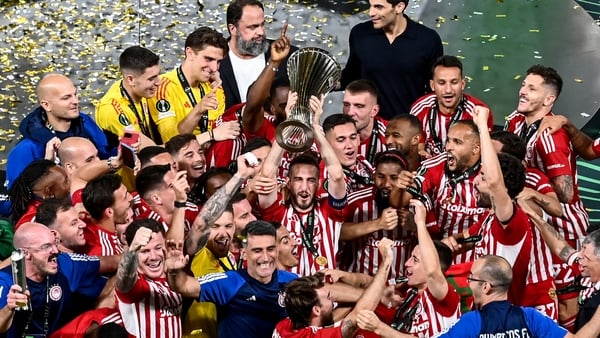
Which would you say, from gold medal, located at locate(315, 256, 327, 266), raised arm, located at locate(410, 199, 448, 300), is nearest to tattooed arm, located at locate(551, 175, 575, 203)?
gold medal, located at locate(315, 256, 327, 266)

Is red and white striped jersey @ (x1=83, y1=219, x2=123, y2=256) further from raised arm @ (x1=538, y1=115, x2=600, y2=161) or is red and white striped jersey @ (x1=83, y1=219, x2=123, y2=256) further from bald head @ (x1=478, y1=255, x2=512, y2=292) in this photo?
raised arm @ (x1=538, y1=115, x2=600, y2=161)

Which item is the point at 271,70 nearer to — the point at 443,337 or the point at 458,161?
the point at 458,161

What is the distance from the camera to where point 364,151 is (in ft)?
32.3

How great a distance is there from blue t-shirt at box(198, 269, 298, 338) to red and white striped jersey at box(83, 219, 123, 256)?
75 cm

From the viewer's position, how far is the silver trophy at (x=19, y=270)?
7.54 m

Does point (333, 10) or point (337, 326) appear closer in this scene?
point (337, 326)

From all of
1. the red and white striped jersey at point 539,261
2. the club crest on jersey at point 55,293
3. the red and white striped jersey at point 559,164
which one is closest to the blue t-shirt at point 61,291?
the club crest on jersey at point 55,293

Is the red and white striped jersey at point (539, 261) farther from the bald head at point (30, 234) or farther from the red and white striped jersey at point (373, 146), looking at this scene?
the bald head at point (30, 234)

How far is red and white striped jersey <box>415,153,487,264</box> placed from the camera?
9312 mm

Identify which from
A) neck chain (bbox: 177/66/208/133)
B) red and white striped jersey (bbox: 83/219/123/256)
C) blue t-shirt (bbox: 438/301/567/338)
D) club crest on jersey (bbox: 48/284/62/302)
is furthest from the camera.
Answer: neck chain (bbox: 177/66/208/133)

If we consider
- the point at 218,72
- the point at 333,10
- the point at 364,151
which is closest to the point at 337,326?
the point at 364,151

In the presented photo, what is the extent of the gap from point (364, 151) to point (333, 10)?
2.61 meters

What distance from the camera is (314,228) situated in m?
9.02

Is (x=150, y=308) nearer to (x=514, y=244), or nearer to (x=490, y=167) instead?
(x=490, y=167)
